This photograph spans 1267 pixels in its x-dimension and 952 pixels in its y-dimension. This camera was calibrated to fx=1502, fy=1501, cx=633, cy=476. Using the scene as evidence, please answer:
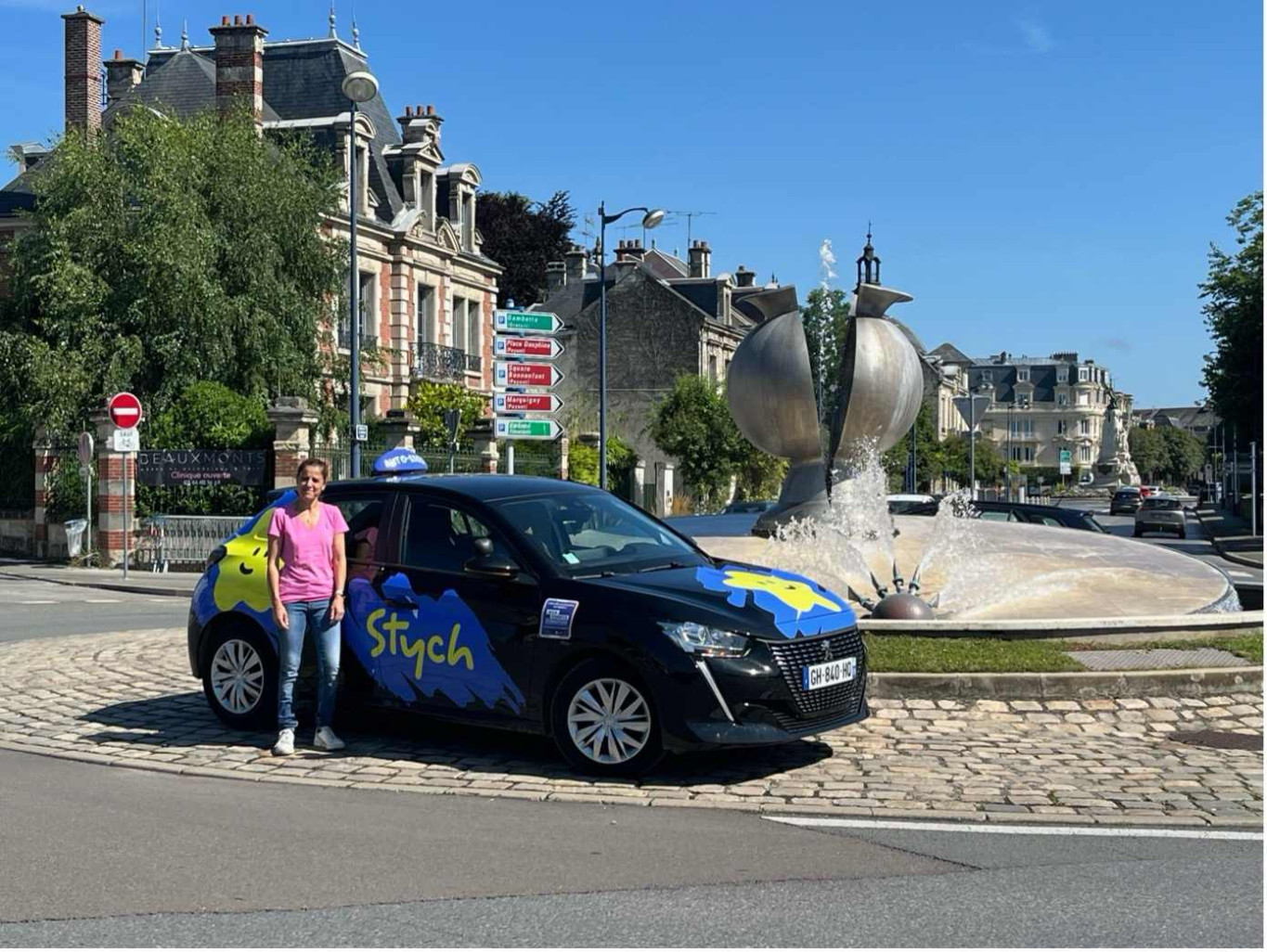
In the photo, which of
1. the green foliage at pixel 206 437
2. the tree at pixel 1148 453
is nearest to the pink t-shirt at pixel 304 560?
the green foliage at pixel 206 437

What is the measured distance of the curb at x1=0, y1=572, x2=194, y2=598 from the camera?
85.3 feet

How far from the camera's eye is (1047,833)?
6887 mm

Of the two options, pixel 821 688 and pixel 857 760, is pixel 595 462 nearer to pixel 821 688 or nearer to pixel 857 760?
pixel 857 760

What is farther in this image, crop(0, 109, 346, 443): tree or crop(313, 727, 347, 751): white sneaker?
crop(0, 109, 346, 443): tree

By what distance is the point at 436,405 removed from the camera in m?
43.8

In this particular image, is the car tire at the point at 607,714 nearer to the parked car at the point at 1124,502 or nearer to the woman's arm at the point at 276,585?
the woman's arm at the point at 276,585

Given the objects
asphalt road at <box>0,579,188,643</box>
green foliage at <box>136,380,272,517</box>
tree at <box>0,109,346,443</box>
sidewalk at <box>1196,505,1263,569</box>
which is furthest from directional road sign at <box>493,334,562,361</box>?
sidewalk at <box>1196,505,1263,569</box>

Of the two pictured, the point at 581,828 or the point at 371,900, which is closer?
the point at 371,900

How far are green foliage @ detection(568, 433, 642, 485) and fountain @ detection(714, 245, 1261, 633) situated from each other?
24.1 meters

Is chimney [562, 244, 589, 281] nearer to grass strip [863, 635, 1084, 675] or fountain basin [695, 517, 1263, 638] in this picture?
fountain basin [695, 517, 1263, 638]

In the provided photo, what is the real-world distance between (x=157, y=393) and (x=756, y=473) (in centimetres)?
2786

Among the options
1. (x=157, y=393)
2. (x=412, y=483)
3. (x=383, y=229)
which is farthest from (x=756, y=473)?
(x=412, y=483)

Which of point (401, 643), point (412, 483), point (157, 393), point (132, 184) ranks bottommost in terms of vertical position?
point (401, 643)

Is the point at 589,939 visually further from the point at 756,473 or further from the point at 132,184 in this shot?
the point at 756,473
